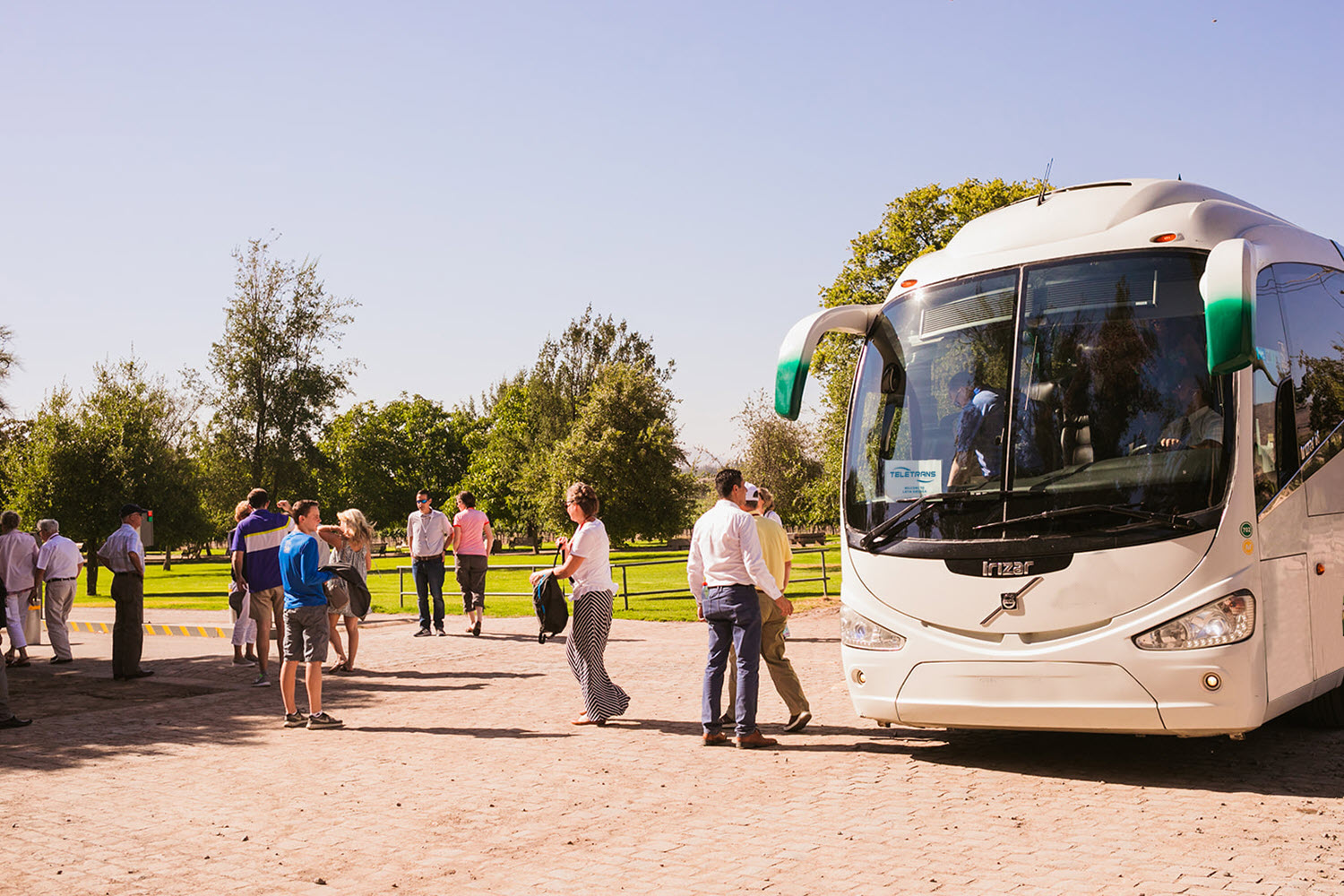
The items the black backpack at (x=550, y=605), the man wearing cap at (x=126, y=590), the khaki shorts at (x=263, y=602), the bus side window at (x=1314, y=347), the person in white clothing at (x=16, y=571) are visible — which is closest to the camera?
the bus side window at (x=1314, y=347)

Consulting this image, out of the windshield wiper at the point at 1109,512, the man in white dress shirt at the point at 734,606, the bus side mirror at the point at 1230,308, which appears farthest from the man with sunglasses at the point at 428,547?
the bus side mirror at the point at 1230,308

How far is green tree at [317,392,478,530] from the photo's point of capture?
83.7 metres

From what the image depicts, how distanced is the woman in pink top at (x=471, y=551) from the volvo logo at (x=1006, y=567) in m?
11.7

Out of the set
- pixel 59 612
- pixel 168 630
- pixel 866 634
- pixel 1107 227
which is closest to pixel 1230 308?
pixel 1107 227

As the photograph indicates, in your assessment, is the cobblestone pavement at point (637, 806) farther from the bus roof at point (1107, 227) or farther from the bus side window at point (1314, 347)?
the bus roof at point (1107, 227)

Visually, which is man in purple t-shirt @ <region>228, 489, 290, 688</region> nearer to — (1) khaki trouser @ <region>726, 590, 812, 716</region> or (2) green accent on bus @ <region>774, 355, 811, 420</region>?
(1) khaki trouser @ <region>726, 590, 812, 716</region>

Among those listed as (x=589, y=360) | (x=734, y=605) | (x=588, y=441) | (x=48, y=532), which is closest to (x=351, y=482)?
(x=589, y=360)

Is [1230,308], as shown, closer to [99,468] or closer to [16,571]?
[16,571]

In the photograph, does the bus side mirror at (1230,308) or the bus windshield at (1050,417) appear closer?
the bus side mirror at (1230,308)

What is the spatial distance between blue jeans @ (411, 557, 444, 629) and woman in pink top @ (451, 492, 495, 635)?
0.34m

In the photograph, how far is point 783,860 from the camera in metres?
5.63

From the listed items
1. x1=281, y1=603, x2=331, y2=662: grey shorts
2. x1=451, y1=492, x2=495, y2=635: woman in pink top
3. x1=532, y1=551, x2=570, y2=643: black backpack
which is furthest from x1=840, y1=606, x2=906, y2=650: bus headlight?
x1=451, y1=492, x2=495, y2=635: woman in pink top

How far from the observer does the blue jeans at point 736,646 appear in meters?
8.80

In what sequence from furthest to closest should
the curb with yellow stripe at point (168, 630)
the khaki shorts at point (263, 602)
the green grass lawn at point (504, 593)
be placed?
1. the green grass lawn at point (504, 593)
2. the curb with yellow stripe at point (168, 630)
3. the khaki shorts at point (263, 602)
